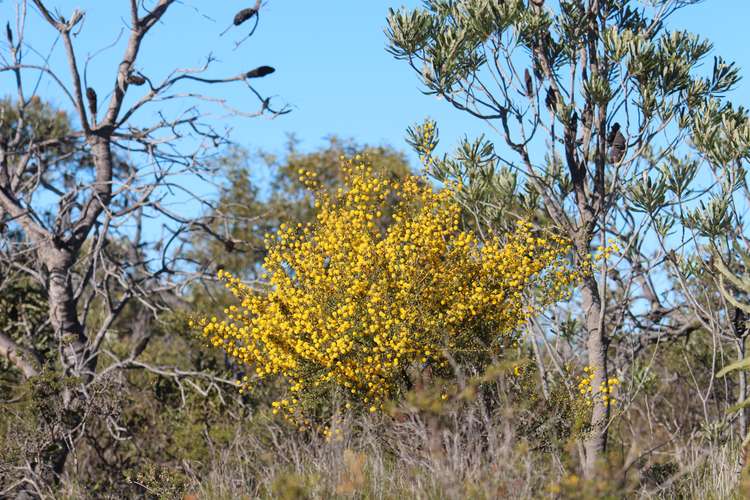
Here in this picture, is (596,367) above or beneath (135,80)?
beneath

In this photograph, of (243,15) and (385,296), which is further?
(243,15)

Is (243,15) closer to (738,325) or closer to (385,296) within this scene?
(385,296)

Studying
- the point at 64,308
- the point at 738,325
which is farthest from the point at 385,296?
the point at 64,308

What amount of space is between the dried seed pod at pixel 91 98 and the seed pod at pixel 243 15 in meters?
1.71

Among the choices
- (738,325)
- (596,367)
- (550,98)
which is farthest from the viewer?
(738,325)

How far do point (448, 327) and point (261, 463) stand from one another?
109 inches

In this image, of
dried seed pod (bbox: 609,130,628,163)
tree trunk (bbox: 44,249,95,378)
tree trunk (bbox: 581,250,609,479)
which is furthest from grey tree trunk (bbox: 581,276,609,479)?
tree trunk (bbox: 44,249,95,378)

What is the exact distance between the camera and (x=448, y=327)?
838cm

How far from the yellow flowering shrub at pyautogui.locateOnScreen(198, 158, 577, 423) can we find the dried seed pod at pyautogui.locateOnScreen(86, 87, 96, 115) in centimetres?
290

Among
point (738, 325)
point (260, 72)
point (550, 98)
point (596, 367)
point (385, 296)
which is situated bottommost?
point (596, 367)

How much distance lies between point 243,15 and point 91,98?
188cm

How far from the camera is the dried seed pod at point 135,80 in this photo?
10.1m

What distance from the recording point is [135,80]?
10141mm

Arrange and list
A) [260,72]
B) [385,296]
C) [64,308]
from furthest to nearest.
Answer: [64,308] < [260,72] < [385,296]
